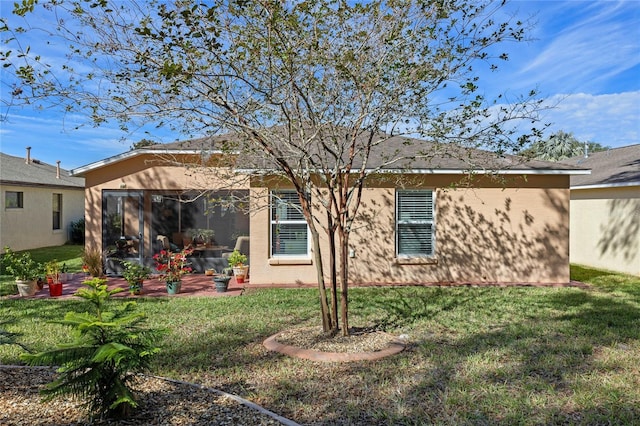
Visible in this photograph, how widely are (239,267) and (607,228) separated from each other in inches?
494

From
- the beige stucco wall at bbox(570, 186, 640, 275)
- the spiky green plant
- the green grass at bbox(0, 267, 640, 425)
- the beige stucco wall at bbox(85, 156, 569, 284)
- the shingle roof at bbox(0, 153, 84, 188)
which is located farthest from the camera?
the shingle roof at bbox(0, 153, 84, 188)

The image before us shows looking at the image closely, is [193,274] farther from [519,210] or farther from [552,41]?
[552,41]

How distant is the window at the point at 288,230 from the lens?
1170 centimetres

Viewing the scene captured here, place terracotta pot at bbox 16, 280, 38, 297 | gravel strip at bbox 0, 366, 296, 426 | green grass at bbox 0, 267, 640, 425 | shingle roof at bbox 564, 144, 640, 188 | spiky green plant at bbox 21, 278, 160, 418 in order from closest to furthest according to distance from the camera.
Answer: spiky green plant at bbox 21, 278, 160, 418 < gravel strip at bbox 0, 366, 296, 426 < green grass at bbox 0, 267, 640, 425 < terracotta pot at bbox 16, 280, 38, 297 < shingle roof at bbox 564, 144, 640, 188

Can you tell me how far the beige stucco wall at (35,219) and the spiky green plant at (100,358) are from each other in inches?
727

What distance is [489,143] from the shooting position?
666 cm

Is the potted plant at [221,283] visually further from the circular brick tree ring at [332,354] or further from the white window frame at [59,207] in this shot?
the white window frame at [59,207]

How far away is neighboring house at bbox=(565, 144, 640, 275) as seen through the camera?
14133 mm

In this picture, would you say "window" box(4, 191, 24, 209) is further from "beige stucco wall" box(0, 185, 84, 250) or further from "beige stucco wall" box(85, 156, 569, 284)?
"beige stucco wall" box(85, 156, 569, 284)

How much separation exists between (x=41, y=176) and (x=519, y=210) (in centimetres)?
2210

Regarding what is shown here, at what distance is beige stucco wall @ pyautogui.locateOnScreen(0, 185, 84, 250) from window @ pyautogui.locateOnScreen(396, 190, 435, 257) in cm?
1668

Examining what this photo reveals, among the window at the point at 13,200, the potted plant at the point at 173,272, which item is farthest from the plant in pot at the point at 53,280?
the window at the point at 13,200

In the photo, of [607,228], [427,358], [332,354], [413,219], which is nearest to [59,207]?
[413,219]

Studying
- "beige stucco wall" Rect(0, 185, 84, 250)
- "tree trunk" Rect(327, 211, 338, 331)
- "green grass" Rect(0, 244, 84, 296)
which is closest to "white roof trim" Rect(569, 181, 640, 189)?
"tree trunk" Rect(327, 211, 338, 331)
